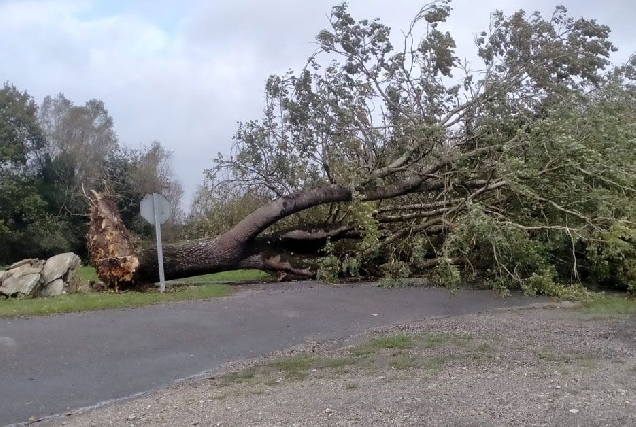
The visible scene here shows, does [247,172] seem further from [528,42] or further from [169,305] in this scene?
[528,42]

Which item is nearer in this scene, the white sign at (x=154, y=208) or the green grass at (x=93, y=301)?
A: the green grass at (x=93, y=301)

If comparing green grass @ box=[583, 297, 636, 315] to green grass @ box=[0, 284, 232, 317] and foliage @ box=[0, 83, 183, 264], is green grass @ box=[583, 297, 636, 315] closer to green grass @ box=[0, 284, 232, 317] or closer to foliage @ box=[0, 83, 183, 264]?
green grass @ box=[0, 284, 232, 317]

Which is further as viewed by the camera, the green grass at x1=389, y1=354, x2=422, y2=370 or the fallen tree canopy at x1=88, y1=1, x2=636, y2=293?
the fallen tree canopy at x1=88, y1=1, x2=636, y2=293

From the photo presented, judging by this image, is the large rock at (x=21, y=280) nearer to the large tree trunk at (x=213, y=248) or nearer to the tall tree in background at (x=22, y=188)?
the large tree trunk at (x=213, y=248)

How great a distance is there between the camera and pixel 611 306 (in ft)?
43.6

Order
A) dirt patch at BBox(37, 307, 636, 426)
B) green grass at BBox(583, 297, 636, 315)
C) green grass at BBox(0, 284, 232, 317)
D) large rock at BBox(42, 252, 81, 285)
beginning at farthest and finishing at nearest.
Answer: large rock at BBox(42, 252, 81, 285) → green grass at BBox(583, 297, 636, 315) → green grass at BBox(0, 284, 232, 317) → dirt patch at BBox(37, 307, 636, 426)

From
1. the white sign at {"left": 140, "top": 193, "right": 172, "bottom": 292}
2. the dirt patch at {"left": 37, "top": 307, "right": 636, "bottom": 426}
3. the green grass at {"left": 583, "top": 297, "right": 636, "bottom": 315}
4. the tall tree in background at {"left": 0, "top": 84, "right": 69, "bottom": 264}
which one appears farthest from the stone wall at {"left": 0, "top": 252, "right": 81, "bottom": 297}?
the tall tree in background at {"left": 0, "top": 84, "right": 69, "bottom": 264}

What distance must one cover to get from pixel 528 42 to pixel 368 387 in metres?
14.1

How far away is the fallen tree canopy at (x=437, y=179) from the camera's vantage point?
15.3 metres

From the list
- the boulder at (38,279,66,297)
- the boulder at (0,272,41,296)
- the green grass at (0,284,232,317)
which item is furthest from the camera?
the boulder at (38,279,66,297)

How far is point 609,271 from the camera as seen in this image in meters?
16.1

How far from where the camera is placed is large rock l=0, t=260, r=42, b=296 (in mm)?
15180

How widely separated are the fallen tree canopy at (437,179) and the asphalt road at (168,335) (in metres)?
1.82

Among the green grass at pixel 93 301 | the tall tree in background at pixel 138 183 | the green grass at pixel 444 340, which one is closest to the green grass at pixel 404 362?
the green grass at pixel 444 340
